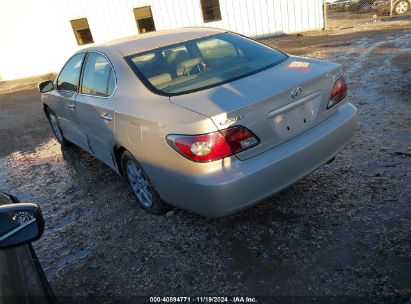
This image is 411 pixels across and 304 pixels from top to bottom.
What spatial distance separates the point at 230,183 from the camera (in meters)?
2.65

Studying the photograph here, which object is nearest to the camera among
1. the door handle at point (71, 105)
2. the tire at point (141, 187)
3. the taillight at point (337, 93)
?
the taillight at point (337, 93)

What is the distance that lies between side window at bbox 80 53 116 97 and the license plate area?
65.3 inches

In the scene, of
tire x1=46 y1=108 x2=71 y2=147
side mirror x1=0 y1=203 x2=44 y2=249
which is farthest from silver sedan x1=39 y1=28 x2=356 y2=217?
tire x1=46 y1=108 x2=71 y2=147

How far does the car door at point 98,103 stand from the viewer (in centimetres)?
369

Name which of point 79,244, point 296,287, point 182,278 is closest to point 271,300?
point 296,287

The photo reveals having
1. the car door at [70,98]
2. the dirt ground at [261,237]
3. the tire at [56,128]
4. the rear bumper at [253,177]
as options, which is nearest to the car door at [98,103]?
the car door at [70,98]

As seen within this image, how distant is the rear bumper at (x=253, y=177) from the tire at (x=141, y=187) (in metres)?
0.40

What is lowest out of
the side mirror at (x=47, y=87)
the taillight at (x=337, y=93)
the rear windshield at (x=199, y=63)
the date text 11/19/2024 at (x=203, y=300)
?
the date text 11/19/2024 at (x=203, y=300)

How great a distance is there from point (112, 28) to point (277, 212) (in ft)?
47.2

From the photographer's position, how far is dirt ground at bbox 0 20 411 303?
105 inches

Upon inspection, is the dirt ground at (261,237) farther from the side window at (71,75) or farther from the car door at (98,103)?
the side window at (71,75)

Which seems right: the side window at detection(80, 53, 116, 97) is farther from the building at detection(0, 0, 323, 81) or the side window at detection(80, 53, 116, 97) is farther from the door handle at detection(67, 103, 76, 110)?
the building at detection(0, 0, 323, 81)

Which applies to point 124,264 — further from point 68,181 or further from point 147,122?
point 68,181

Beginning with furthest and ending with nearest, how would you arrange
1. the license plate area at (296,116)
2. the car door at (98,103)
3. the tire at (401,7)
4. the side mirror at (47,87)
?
the tire at (401,7), the side mirror at (47,87), the car door at (98,103), the license plate area at (296,116)
